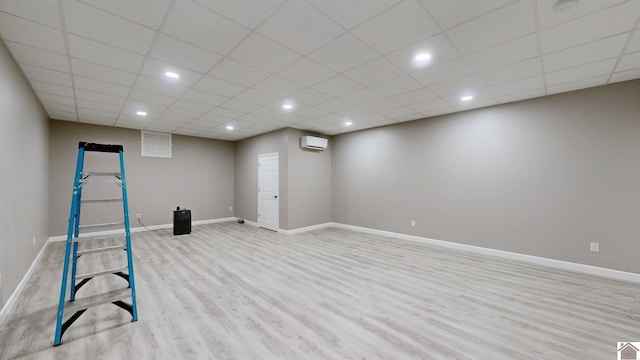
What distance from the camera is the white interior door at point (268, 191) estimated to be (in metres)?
6.52

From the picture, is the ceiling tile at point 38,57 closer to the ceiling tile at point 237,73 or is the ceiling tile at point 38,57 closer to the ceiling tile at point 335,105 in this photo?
the ceiling tile at point 237,73

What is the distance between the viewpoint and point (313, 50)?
2.58 m

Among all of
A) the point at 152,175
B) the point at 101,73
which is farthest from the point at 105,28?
the point at 152,175

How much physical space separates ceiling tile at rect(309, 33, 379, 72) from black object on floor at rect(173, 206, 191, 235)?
5191mm

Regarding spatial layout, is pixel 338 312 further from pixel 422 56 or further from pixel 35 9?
pixel 35 9

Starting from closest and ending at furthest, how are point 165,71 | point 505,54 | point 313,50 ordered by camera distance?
point 313,50, point 505,54, point 165,71

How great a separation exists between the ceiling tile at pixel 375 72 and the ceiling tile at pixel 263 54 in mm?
803

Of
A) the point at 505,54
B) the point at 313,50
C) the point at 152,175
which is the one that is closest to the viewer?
the point at 313,50

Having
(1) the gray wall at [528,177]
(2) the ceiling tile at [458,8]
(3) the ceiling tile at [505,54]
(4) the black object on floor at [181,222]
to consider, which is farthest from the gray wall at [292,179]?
(2) the ceiling tile at [458,8]

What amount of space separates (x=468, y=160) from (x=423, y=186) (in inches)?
39.6

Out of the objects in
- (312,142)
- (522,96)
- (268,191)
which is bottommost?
(268,191)

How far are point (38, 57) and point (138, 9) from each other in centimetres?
173

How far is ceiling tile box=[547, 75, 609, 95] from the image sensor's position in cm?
332

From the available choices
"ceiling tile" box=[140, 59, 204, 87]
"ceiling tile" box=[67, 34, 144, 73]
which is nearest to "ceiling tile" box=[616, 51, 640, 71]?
"ceiling tile" box=[140, 59, 204, 87]
